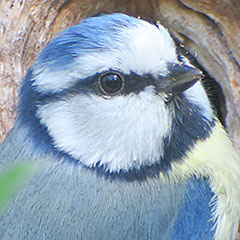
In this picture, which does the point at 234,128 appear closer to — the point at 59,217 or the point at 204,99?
the point at 204,99

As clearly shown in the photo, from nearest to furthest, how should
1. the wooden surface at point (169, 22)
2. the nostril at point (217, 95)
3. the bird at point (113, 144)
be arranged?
the bird at point (113, 144), the wooden surface at point (169, 22), the nostril at point (217, 95)

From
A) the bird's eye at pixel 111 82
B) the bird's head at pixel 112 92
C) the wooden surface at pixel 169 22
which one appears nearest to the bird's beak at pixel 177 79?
the bird's head at pixel 112 92

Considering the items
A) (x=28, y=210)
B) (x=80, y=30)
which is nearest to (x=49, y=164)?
(x=28, y=210)

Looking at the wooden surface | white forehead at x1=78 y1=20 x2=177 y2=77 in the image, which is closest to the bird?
white forehead at x1=78 y1=20 x2=177 y2=77

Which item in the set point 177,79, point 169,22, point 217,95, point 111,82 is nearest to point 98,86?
point 111,82

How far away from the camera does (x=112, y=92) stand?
1.64 meters

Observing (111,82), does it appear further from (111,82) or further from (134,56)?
(134,56)

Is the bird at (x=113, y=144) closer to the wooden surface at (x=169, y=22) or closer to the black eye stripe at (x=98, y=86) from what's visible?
the black eye stripe at (x=98, y=86)

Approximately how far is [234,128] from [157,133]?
2.84 feet

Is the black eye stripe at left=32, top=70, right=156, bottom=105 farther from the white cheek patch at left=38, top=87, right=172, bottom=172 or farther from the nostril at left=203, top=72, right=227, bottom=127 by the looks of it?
the nostril at left=203, top=72, right=227, bottom=127

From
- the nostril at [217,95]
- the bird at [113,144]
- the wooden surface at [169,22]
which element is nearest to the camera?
the bird at [113,144]

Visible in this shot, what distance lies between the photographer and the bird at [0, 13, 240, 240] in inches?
63.0

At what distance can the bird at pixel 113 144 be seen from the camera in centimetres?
160

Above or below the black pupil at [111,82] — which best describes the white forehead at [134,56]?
above
